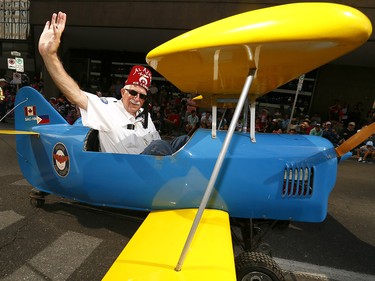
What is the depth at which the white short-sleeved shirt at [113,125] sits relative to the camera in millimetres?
2668

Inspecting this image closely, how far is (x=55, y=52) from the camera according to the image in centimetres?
225

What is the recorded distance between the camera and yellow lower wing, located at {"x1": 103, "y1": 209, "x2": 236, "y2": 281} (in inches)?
61.7

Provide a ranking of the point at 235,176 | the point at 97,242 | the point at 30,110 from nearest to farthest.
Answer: the point at 235,176
the point at 97,242
the point at 30,110

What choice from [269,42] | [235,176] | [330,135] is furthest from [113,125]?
[330,135]

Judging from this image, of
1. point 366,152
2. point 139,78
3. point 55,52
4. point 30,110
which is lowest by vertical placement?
point 366,152

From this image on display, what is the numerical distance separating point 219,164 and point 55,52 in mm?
1600

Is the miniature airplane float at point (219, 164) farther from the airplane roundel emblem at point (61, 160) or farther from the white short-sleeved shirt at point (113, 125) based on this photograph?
the white short-sleeved shirt at point (113, 125)

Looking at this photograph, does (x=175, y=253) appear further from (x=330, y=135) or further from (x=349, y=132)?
(x=349, y=132)

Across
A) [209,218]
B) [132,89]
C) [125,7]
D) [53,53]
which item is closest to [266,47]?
[209,218]

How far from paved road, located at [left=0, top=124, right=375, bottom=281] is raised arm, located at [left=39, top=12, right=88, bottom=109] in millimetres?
1362

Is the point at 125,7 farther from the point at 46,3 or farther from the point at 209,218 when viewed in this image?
the point at 209,218

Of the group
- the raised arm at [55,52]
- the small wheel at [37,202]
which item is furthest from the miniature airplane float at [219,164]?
the raised arm at [55,52]

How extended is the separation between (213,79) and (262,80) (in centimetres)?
37

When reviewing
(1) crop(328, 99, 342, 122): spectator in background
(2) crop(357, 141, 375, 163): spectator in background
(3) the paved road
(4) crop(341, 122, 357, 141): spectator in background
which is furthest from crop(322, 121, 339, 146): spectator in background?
(3) the paved road
